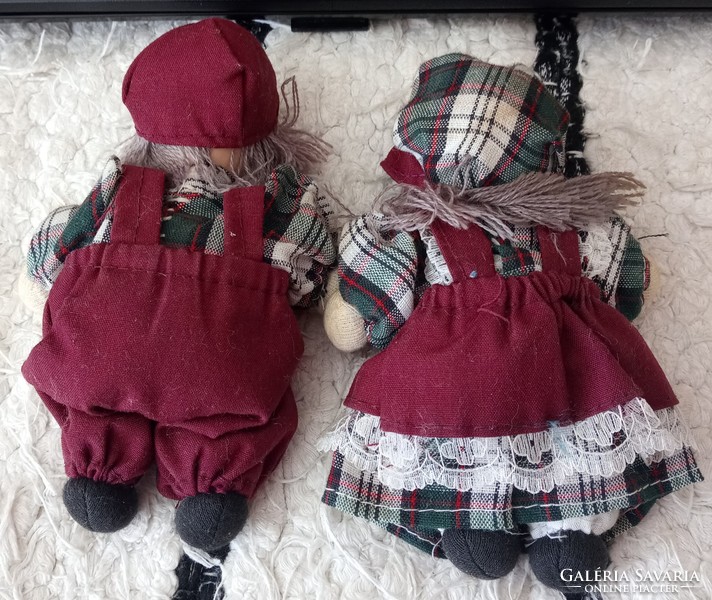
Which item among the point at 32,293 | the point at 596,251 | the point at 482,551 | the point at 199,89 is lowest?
the point at 482,551

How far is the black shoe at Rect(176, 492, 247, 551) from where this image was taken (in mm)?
783

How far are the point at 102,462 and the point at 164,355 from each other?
142mm

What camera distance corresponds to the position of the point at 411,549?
0.84m

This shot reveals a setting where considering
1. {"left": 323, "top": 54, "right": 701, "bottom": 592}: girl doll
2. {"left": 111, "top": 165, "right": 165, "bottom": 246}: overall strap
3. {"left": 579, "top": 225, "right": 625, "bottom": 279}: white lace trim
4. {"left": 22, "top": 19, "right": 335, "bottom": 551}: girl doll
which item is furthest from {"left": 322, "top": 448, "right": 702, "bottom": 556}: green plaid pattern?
{"left": 111, "top": 165, "right": 165, "bottom": 246}: overall strap

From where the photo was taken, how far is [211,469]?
788 mm

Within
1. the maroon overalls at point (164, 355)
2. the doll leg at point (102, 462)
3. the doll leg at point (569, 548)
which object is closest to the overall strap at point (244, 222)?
the maroon overalls at point (164, 355)

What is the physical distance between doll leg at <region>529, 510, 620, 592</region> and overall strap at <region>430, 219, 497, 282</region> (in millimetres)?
287

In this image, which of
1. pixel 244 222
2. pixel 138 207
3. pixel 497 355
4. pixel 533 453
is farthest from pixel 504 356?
pixel 138 207

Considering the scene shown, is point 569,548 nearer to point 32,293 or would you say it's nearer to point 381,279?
point 381,279

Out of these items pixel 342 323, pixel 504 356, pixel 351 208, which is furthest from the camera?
pixel 351 208

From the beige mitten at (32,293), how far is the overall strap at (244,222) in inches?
10.3

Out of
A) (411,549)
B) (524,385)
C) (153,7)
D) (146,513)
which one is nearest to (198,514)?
(146,513)

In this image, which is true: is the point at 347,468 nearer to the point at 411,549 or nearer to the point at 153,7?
the point at 411,549

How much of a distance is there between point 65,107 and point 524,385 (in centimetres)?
77
